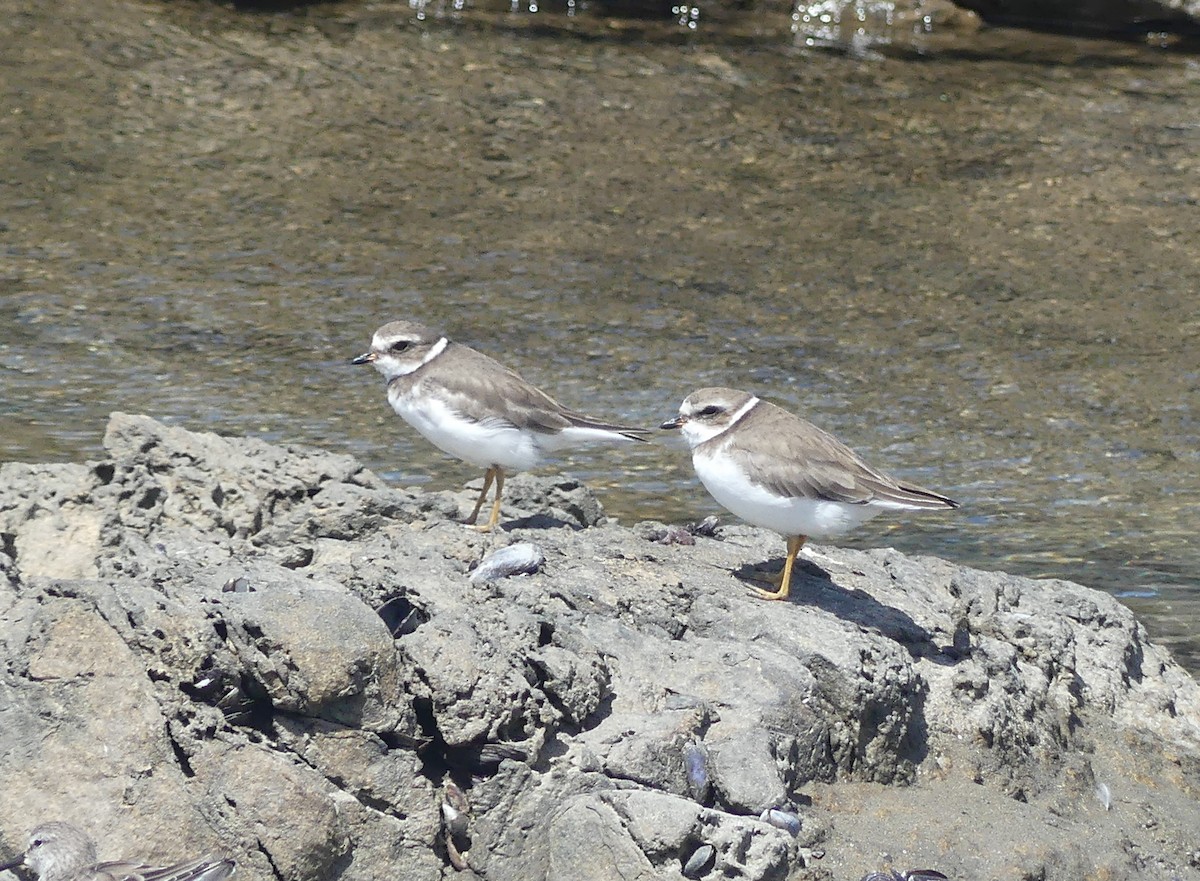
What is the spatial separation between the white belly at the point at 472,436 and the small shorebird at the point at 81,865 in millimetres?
3008

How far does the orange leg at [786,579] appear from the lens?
6.68m

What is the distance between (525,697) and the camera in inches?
216

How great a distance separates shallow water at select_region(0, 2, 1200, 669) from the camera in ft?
32.9

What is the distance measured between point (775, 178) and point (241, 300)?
5.61m

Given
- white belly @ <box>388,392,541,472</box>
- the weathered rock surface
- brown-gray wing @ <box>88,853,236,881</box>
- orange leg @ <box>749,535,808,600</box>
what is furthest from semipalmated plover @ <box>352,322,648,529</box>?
brown-gray wing @ <box>88,853,236,881</box>

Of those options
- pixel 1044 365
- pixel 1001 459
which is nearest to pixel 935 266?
pixel 1044 365

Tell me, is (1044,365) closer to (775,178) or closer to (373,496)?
(775,178)

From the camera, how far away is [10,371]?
34.0 ft

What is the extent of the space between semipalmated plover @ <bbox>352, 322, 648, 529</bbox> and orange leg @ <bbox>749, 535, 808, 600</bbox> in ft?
3.65

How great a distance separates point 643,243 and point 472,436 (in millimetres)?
6434

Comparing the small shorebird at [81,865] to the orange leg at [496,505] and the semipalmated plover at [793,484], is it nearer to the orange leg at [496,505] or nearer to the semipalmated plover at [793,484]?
the orange leg at [496,505]

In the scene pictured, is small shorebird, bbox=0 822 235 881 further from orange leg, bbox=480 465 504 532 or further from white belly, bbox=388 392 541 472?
white belly, bbox=388 392 541 472

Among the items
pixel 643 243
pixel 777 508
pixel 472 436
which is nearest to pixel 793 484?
pixel 777 508

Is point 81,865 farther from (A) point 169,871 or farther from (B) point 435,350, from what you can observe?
(B) point 435,350
